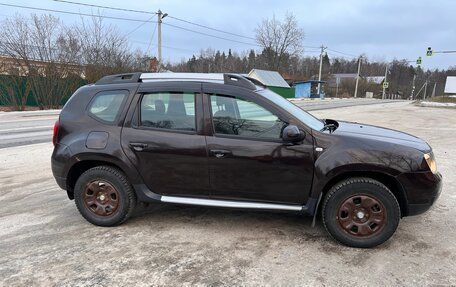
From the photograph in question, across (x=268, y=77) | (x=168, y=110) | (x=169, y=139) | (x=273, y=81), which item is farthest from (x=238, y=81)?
(x=273, y=81)

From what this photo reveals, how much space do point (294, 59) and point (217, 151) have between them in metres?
73.0

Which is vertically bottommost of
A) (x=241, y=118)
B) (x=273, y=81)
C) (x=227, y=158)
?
(x=273, y=81)

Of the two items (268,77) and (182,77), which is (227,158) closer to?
(182,77)

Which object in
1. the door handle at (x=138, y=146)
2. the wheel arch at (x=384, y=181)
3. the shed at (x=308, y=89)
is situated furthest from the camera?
the shed at (x=308, y=89)

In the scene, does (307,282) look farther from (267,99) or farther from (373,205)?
(267,99)

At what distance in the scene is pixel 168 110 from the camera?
3988mm

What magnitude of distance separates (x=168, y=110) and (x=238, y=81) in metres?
0.86

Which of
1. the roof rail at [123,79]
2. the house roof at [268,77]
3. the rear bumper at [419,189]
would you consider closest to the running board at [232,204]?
the rear bumper at [419,189]

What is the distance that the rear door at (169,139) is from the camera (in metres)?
3.83

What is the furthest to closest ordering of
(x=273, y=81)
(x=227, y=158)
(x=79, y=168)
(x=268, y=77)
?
1. (x=273, y=81)
2. (x=268, y=77)
3. (x=79, y=168)
4. (x=227, y=158)

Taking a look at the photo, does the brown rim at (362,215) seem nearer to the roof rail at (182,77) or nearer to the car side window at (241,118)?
the car side window at (241,118)

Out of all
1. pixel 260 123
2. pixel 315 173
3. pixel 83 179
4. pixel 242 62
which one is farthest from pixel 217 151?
pixel 242 62

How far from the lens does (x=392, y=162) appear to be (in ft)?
11.5

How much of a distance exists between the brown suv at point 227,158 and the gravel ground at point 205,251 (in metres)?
0.32
